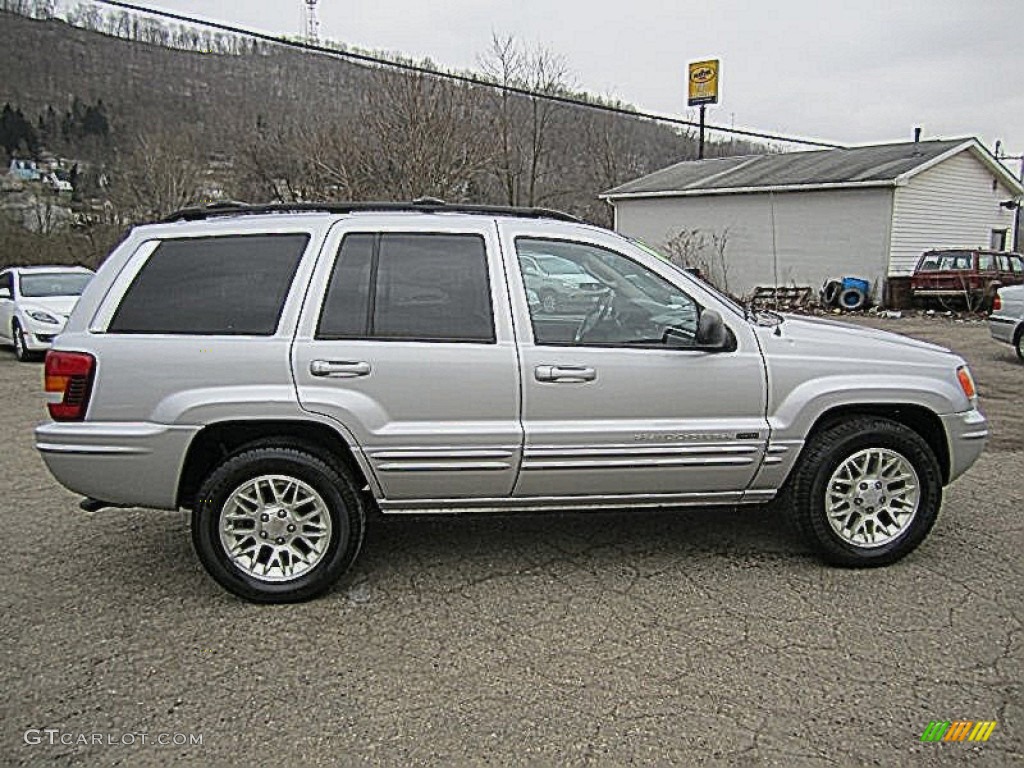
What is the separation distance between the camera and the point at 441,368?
12.5ft

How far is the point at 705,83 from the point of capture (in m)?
38.8

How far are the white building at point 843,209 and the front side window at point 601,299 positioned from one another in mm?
19904

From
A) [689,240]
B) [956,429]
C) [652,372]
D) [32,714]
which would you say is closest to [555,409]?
[652,372]

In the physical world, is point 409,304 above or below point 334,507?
above

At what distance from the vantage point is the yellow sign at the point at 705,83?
126 feet

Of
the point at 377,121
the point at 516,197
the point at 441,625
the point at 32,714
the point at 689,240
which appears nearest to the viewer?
the point at 32,714

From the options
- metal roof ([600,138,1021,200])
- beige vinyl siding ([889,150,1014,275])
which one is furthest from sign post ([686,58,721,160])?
beige vinyl siding ([889,150,1014,275])

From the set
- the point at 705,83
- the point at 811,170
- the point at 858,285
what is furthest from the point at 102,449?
the point at 705,83

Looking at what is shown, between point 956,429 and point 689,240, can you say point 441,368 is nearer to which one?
point 956,429

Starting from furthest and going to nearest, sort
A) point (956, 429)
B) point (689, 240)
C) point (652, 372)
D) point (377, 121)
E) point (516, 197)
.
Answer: point (516, 197)
point (689, 240)
point (377, 121)
point (956, 429)
point (652, 372)

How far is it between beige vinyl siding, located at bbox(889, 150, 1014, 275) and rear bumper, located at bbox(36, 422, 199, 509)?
71.4ft

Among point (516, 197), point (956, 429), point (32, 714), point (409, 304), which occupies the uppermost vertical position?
point (516, 197)

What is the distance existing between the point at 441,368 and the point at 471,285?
0.45 m

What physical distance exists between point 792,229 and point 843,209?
5.64 feet
